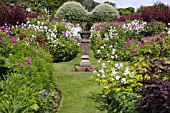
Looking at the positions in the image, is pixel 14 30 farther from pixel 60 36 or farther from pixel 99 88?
pixel 99 88

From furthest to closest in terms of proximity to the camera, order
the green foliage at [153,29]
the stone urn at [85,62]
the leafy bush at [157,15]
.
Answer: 1. the leafy bush at [157,15]
2. the green foliage at [153,29]
3. the stone urn at [85,62]

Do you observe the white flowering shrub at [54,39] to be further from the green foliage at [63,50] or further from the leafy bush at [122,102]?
the leafy bush at [122,102]

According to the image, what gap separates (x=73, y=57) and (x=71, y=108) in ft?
18.7

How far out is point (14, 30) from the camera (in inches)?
356

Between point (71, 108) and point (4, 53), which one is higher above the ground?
point (4, 53)

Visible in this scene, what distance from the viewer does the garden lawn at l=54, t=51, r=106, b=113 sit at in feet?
15.5

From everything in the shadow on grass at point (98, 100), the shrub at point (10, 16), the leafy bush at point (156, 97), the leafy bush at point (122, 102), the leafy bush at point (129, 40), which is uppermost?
the shrub at point (10, 16)

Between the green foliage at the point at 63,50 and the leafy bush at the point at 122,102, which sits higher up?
the green foliage at the point at 63,50

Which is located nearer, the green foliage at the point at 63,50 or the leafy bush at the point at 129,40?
the leafy bush at the point at 129,40

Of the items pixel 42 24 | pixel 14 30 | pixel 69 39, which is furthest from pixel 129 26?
pixel 14 30

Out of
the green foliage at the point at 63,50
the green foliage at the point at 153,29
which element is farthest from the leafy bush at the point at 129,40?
the green foliage at the point at 63,50

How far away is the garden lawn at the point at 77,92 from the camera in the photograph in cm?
473

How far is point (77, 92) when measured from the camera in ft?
18.7

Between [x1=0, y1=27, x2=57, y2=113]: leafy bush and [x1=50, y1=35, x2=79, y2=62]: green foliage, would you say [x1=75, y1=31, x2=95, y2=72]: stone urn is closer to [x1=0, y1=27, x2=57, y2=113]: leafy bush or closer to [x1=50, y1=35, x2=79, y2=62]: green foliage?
[x1=50, y1=35, x2=79, y2=62]: green foliage
